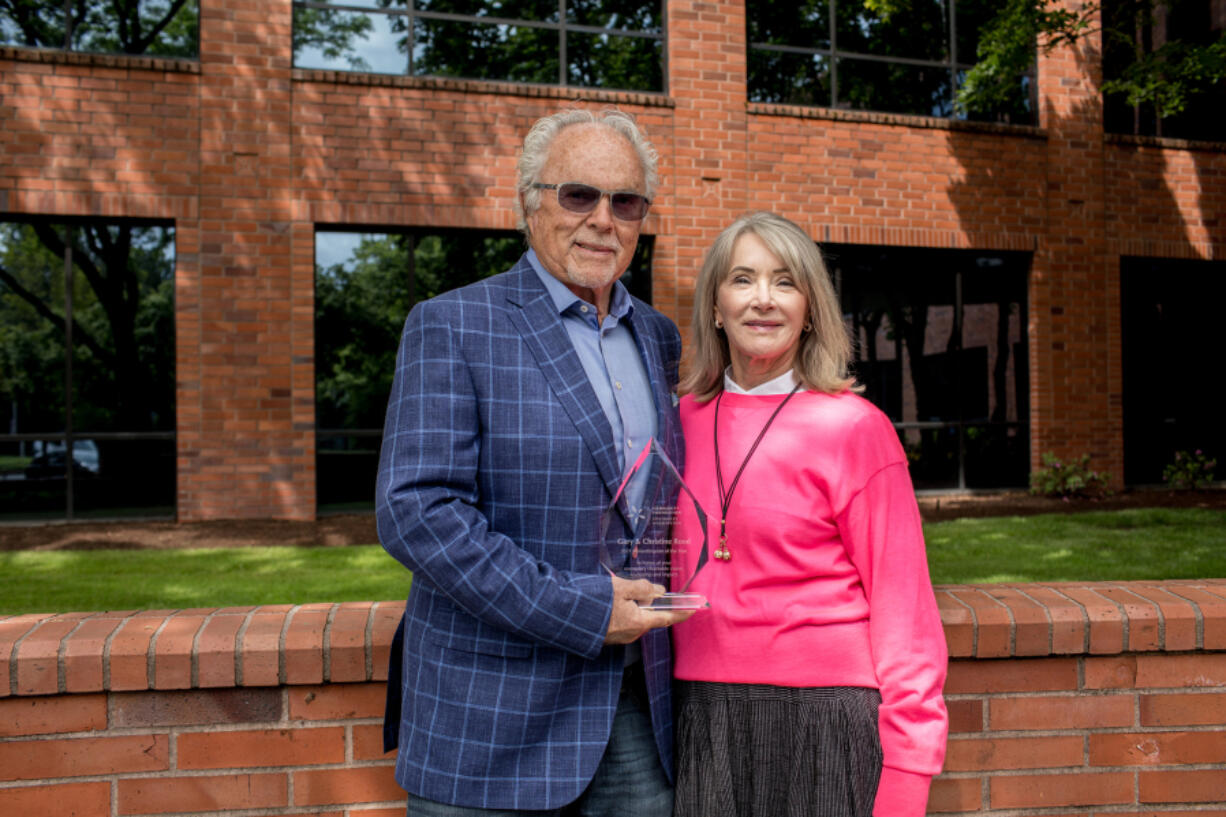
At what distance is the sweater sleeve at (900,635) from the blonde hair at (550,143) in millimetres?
761

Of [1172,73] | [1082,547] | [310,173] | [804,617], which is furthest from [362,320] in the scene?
[1172,73]

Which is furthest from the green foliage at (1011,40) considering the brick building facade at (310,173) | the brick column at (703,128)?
the brick column at (703,128)

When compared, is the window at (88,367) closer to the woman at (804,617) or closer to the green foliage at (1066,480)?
the woman at (804,617)

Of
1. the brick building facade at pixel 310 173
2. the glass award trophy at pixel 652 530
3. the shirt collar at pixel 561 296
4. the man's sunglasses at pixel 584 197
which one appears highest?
the brick building facade at pixel 310 173

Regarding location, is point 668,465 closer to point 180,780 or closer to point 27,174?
point 180,780

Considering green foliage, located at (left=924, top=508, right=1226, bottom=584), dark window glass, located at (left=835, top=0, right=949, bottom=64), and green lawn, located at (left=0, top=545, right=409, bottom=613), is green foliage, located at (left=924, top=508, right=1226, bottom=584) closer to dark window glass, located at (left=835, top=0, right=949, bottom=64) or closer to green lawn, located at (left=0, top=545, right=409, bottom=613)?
green lawn, located at (left=0, top=545, right=409, bottom=613)

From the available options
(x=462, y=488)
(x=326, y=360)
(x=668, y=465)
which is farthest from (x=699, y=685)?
(x=326, y=360)

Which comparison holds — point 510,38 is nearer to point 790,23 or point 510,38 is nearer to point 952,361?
point 790,23

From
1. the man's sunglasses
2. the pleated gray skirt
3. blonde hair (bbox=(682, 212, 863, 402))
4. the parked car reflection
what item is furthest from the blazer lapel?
the parked car reflection

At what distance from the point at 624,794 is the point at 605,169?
1.22m

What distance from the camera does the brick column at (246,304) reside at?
8562 mm

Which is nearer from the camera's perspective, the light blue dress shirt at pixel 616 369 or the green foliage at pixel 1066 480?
the light blue dress shirt at pixel 616 369

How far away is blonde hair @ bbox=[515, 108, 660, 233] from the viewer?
1794 mm

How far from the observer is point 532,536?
1.59 meters
